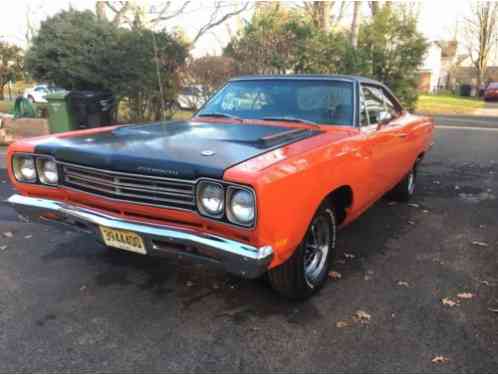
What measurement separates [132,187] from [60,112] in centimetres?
789

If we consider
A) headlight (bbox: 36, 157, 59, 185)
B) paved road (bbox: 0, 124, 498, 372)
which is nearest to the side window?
paved road (bbox: 0, 124, 498, 372)

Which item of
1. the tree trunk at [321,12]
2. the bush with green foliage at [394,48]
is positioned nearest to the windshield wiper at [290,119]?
the bush with green foliage at [394,48]

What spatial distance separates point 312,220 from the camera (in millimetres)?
2891

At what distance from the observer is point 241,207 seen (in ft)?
7.92

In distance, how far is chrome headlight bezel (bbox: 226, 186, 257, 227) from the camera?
2342 millimetres

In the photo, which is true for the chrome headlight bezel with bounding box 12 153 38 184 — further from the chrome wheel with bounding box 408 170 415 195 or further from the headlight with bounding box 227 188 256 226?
the chrome wheel with bounding box 408 170 415 195

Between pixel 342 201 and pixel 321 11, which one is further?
pixel 321 11

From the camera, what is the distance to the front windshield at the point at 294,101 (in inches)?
150

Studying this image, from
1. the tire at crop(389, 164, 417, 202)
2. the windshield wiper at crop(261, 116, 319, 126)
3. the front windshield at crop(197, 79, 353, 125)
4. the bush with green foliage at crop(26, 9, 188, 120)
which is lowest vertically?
the tire at crop(389, 164, 417, 202)

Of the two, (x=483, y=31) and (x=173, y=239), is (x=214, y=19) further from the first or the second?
(x=483, y=31)

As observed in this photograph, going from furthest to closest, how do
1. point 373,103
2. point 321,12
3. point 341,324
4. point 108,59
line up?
point 321,12
point 108,59
point 373,103
point 341,324

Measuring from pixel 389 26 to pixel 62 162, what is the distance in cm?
1314

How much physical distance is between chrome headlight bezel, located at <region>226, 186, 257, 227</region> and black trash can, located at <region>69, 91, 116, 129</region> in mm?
8131

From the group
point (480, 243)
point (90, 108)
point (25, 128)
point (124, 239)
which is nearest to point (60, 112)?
point (90, 108)
